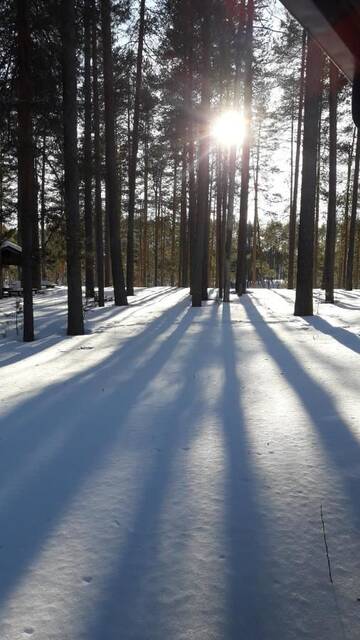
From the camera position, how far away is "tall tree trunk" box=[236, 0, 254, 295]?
1336 centimetres

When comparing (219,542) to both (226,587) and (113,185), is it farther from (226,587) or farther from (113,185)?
(113,185)

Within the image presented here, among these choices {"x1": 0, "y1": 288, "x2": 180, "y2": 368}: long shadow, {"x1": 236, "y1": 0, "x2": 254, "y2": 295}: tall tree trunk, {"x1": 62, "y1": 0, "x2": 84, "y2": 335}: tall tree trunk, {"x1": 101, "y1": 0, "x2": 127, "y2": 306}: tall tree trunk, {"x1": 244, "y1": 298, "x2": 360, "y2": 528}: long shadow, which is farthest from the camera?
{"x1": 236, "y1": 0, "x2": 254, "y2": 295}: tall tree trunk

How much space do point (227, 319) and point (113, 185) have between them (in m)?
6.77

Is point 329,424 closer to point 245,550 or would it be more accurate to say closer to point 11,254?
point 245,550

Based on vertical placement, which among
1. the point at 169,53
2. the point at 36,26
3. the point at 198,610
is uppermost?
the point at 169,53

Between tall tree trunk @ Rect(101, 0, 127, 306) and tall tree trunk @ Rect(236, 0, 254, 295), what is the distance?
4234 millimetres

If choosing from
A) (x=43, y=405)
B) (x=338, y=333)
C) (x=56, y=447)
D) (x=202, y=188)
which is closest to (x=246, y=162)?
(x=202, y=188)

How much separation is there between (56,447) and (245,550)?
167cm

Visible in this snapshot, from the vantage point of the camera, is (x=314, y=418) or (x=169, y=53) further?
(x=169, y=53)

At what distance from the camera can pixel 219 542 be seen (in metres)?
1.96

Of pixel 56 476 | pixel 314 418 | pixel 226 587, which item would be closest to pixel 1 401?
pixel 56 476

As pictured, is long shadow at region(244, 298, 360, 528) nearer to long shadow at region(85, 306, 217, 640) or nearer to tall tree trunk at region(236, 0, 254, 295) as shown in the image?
long shadow at region(85, 306, 217, 640)

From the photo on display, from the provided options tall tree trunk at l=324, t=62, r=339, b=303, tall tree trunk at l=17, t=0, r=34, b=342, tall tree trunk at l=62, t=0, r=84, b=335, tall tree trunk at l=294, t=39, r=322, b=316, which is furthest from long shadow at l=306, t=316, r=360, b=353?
tall tree trunk at l=17, t=0, r=34, b=342

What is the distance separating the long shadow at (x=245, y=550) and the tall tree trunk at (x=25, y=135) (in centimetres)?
705
